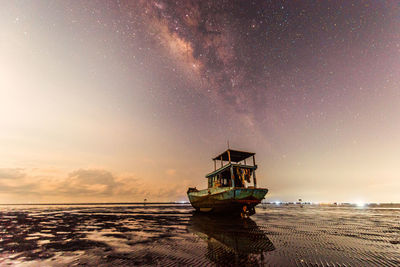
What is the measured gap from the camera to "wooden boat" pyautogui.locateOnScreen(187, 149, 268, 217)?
16.8 m

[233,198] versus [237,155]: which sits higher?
[237,155]

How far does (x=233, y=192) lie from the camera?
16375 millimetres

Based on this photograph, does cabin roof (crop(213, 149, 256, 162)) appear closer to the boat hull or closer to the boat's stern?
the boat hull

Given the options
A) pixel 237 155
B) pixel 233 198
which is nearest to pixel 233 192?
pixel 233 198

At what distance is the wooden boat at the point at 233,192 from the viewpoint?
16.8m

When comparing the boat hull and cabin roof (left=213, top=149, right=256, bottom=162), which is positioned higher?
cabin roof (left=213, top=149, right=256, bottom=162)

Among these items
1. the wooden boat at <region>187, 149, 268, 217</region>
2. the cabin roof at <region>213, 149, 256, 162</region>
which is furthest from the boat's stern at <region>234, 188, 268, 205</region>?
the cabin roof at <region>213, 149, 256, 162</region>

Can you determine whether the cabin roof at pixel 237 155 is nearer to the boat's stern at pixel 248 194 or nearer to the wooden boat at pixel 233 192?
the wooden boat at pixel 233 192

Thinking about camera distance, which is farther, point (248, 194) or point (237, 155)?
point (237, 155)

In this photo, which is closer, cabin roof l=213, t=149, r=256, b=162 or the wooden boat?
the wooden boat

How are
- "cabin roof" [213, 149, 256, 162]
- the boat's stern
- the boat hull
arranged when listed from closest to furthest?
the boat's stern
the boat hull
"cabin roof" [213, 149, 256, 162]

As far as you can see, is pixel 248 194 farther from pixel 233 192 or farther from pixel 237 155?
pixel 237 155

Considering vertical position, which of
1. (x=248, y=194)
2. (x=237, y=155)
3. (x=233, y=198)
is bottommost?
(x=233, y=198)

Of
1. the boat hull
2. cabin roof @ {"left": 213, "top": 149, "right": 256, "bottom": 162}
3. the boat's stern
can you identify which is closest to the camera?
the boat's stern
